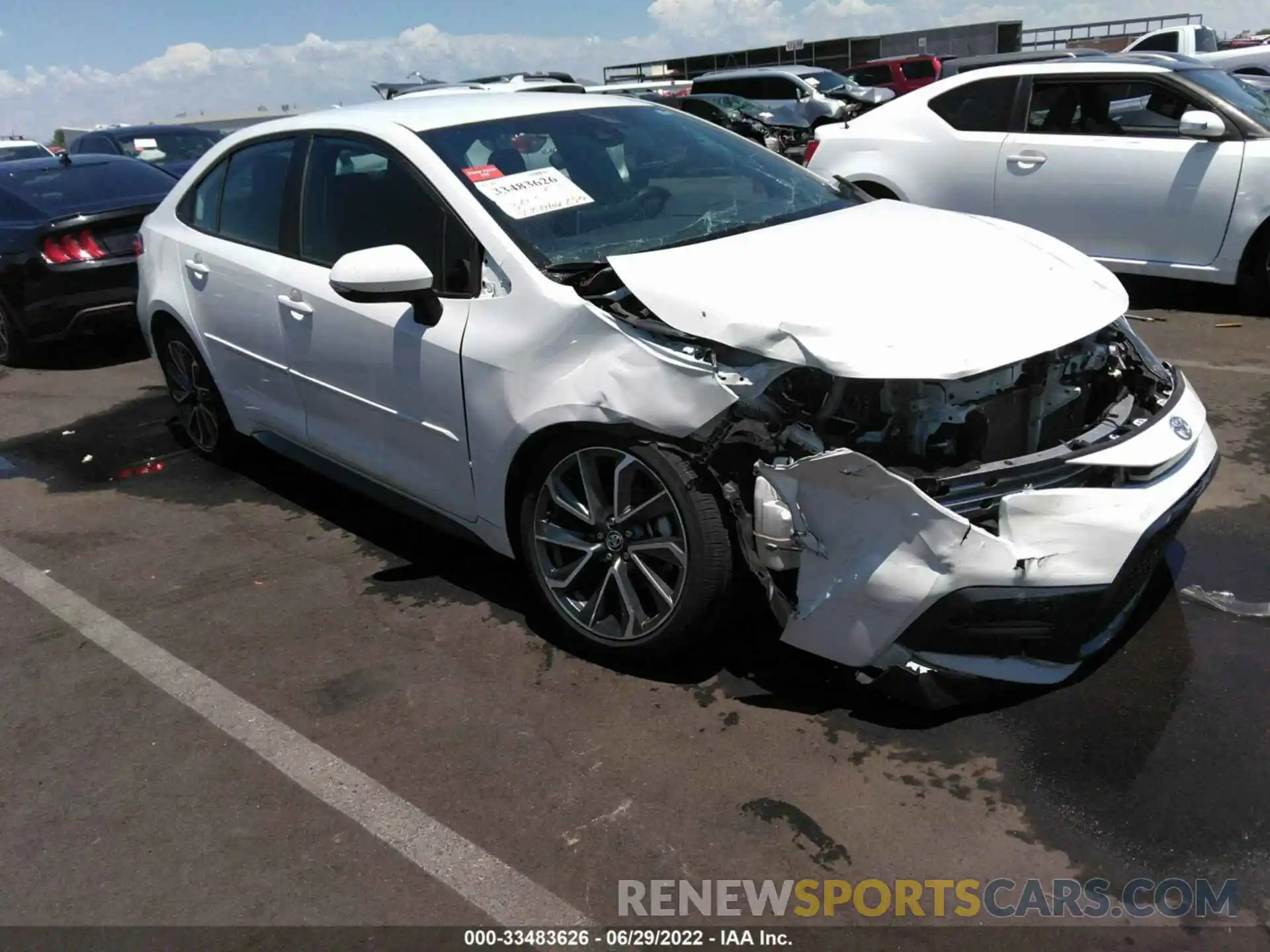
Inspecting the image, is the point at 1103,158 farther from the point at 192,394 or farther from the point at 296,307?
the point at 192,394

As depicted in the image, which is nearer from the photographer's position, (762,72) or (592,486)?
(592,486)

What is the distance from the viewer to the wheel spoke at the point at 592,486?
10.4 feet

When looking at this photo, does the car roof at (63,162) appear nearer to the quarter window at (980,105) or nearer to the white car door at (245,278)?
the white car door at (245,278)

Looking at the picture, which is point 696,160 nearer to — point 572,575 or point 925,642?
point 572,575

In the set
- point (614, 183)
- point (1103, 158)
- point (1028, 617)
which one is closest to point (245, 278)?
point (614, 183)

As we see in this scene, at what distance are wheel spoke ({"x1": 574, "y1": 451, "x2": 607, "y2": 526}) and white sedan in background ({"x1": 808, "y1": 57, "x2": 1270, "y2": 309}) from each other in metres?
5.07

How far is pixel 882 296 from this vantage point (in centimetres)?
291

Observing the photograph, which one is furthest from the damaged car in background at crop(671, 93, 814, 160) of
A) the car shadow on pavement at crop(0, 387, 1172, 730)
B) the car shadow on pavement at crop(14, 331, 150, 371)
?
the car shadow on pavement at crop(0, 387, 1172, 730)

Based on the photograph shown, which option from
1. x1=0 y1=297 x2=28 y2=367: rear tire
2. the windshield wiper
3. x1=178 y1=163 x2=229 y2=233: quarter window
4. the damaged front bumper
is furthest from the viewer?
x1=0 y1=297 x2=28 y2=367: rear tire

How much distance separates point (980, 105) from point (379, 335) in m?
5.48

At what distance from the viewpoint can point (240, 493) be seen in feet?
16.8

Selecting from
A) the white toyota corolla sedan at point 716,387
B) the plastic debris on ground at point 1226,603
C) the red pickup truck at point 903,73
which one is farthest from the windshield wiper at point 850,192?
the red pickup truck at point 903,73

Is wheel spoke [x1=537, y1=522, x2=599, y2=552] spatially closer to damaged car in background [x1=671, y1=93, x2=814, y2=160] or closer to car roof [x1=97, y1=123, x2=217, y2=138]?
car roof [x1=97, y1=123, x2=217, y2=138]

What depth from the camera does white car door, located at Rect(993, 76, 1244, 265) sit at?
655 cm
